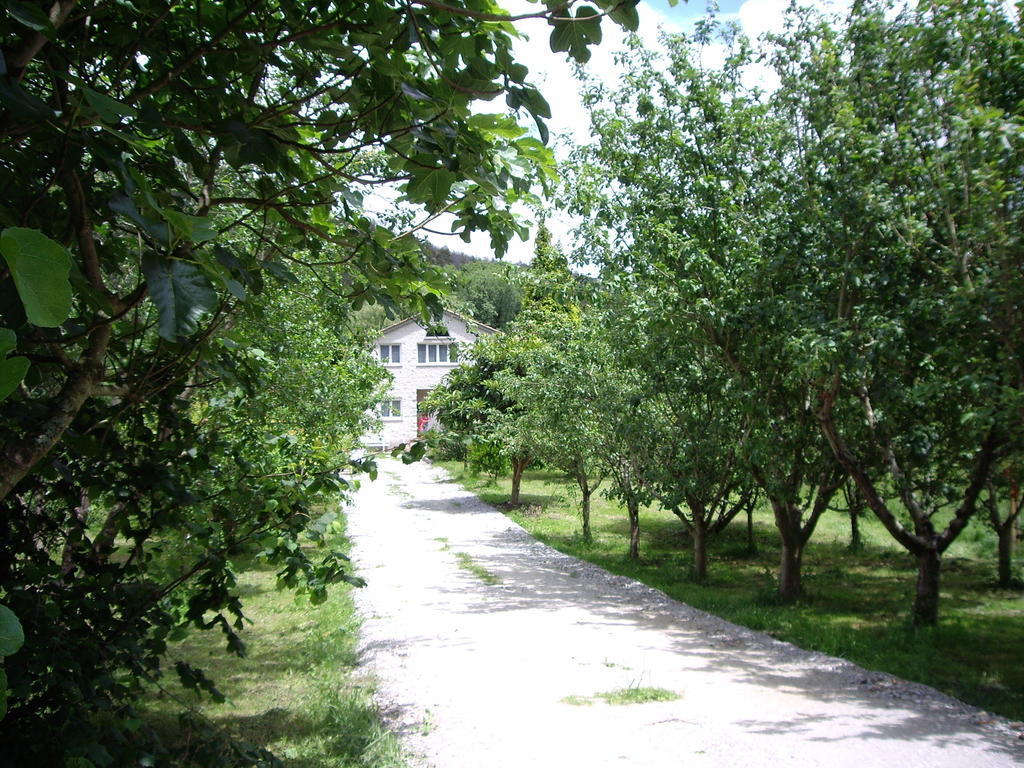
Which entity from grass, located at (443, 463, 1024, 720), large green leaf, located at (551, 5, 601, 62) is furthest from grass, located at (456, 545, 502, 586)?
large green leaf, located at (551, 5, 601, 62)

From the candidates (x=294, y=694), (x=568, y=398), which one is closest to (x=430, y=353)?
(x=568, y=398)

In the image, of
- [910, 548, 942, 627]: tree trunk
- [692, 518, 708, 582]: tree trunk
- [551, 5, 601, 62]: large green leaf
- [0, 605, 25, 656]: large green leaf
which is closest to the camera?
[0, 605, 25, 656]: large green leaf

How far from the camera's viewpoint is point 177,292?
1.53 m

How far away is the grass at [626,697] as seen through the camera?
20.3 feet

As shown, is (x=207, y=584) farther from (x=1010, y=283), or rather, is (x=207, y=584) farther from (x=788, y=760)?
(x=1010, y=283)

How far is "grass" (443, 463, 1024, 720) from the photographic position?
7.49 meters

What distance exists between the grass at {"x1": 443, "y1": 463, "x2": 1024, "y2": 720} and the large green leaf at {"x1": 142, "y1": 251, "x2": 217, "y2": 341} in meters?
7.09

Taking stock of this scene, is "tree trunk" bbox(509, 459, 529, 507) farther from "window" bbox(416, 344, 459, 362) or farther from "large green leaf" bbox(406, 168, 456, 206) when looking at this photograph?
"window" bbox(416, 344, 459, 362)

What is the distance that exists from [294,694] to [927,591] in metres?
6.95

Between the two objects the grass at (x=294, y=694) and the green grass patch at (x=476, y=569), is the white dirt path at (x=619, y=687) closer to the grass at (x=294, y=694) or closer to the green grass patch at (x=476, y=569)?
the grass at (x=294, y=694)

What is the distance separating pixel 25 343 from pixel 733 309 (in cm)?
776

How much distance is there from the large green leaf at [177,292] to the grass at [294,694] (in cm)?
255

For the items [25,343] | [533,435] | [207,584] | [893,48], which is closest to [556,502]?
[533,435]

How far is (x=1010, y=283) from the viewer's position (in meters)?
5.80
